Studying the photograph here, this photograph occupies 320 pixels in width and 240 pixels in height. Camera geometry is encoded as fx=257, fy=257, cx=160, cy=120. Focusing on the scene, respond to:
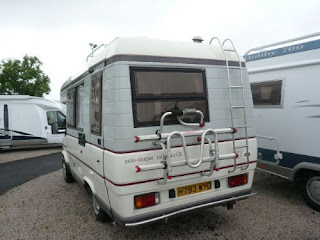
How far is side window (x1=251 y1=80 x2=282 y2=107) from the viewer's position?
485 cm

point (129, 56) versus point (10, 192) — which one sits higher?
point (129, 56)

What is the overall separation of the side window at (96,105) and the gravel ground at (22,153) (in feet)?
26.7

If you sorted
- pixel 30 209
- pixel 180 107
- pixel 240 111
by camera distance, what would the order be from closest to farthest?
pixel 180 107, pixel 240 111, pixel 30 209

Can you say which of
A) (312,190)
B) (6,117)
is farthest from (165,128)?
(6,117)

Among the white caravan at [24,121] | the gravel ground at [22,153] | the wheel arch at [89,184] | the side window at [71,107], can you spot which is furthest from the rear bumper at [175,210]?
the white caravan at [24,121]

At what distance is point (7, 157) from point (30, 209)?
7.11 meters

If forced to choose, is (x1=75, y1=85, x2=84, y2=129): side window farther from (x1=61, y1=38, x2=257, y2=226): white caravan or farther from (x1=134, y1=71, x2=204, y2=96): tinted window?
(x1=134, y1=71, x2=204, y2=96): tinted window

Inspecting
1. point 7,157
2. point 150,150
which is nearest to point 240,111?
point 150,150

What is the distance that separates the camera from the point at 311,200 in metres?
4.34

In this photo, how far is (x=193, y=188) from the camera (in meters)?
3.33

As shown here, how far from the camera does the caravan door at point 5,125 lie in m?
11.4

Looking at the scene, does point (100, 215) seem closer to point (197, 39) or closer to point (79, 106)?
point (79, 106)

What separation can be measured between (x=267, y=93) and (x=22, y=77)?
23.1 m

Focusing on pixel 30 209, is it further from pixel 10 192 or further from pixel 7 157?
pixel 7 157
